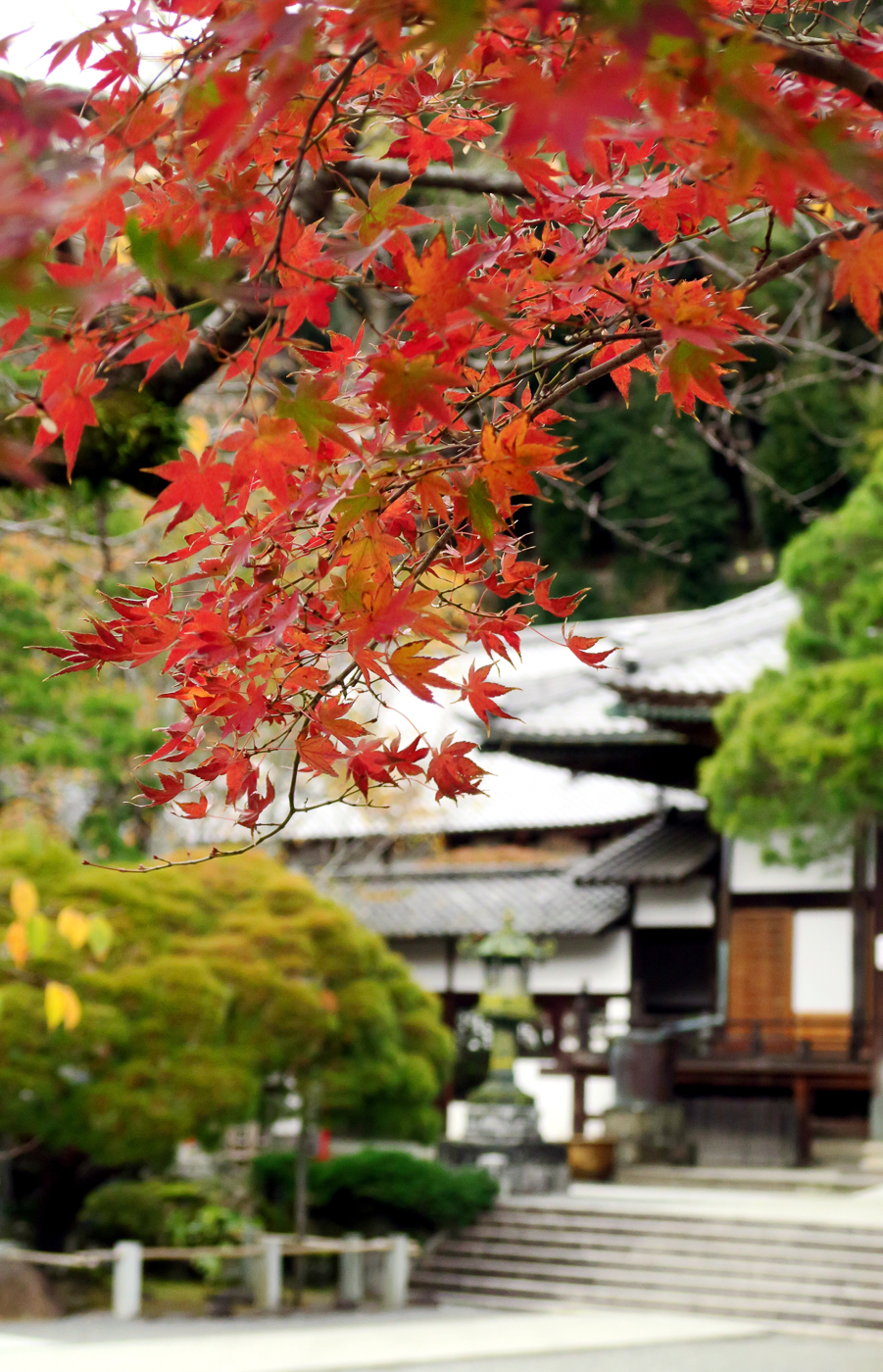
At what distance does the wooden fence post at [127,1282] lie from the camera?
10453 mm

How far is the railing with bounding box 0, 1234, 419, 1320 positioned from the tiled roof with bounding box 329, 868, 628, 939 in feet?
21.9

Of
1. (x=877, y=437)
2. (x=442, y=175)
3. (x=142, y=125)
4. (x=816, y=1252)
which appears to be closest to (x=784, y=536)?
(x=877, y=437)

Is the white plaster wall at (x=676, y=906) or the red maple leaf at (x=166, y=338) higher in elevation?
the red maple leaf at (x=166, y=338)

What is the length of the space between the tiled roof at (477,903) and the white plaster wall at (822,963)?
102 inches

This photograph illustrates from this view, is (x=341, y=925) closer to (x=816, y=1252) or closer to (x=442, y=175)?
(x=816, y=1252)

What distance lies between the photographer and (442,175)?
3.66 m

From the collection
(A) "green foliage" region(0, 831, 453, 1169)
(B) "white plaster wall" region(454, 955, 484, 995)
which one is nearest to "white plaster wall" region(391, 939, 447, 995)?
(B) "white plaster wall" region(454, 955, 484, 995)

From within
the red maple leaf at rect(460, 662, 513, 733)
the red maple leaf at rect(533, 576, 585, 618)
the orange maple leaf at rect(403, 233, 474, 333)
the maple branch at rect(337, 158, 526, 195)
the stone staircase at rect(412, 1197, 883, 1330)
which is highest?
the maple branch at rect(337, 158, 526, 195)

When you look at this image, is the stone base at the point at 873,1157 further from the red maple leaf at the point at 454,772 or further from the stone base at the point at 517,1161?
the red maple leaf at the point at 454,772

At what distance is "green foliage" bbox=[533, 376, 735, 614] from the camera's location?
33.0 metres

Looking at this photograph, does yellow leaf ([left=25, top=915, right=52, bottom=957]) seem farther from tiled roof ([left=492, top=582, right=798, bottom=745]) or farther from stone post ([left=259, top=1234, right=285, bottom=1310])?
tiled roof ([left=492, top=582, right=798, bottom=745])

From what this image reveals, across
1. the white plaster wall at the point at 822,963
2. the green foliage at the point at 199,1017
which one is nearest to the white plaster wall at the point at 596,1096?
the white plaster wall at the point at 822,963

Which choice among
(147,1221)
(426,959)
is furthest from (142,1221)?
(426,959)

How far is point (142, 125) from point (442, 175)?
209 cm
